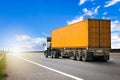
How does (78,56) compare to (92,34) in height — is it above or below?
below

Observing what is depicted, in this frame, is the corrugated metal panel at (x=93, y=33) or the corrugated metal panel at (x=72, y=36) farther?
the corrugated metal panel at (x=72, y=36)

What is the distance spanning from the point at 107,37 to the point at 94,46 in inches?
68.2

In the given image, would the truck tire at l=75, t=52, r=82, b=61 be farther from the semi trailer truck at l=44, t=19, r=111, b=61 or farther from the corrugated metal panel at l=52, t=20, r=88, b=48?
the corrugated metal panel at l=52, t=20, r=88, b=48

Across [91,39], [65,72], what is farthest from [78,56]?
[65,72]

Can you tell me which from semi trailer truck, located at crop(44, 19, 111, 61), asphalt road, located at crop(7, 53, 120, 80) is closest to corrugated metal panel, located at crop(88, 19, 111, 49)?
semi trailer truck, located at crop(44, 19, 111, 61)

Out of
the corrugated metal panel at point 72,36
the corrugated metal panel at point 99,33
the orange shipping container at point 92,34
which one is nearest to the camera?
the orange shipping container at point 92,34

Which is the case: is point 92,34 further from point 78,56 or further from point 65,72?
point 65,72

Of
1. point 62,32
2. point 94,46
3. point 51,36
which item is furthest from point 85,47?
point 51,36

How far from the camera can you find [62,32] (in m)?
34.6

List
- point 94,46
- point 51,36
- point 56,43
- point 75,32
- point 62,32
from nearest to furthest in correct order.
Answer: point 94,46
point 75,32
point 62,32
point 56,43
point 51,36

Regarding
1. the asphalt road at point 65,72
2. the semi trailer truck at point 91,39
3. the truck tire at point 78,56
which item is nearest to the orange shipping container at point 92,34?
the semi trailer truck at point 91,39

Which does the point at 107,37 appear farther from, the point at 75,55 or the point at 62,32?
the point at 62,32

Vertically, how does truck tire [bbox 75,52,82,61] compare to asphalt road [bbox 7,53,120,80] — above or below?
above

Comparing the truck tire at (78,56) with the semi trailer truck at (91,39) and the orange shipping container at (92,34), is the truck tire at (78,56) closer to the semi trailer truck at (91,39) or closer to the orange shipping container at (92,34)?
the semi trailer truck at (91,39)
